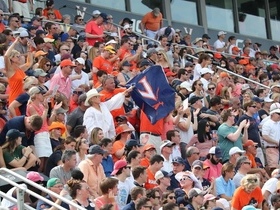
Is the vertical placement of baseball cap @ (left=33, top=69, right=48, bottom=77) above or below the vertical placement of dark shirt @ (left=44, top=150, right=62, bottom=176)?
below

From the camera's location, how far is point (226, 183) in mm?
15227

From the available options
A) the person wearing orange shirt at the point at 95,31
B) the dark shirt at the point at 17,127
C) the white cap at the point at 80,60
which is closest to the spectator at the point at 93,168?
the dark shirt at the point at 17,127

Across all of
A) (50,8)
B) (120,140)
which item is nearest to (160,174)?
(120,140)

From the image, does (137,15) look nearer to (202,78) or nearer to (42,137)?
(202,78)

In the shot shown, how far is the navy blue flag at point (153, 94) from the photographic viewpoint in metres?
16.8

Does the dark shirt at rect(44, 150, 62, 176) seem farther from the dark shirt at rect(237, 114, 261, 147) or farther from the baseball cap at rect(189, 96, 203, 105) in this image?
the dark shirt at rect(237, 114, 261, 147)

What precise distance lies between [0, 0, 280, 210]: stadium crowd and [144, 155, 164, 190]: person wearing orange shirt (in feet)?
0.04

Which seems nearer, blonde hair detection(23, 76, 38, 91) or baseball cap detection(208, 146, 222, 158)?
blonde hair detection(23, 76, 38, 91)

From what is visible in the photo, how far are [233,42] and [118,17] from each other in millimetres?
3038

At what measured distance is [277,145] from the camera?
734 inches

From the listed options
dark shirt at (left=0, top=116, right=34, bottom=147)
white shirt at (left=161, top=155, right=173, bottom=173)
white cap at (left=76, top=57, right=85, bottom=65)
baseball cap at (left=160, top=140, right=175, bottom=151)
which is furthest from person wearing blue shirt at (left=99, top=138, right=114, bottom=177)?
white cap at (left=76, top=57, right=85, bottom=65)

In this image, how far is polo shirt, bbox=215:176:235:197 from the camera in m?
15.1

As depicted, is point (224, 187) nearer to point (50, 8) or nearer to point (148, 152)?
point (148, 152)

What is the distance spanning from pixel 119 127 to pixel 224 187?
5.99 feet
